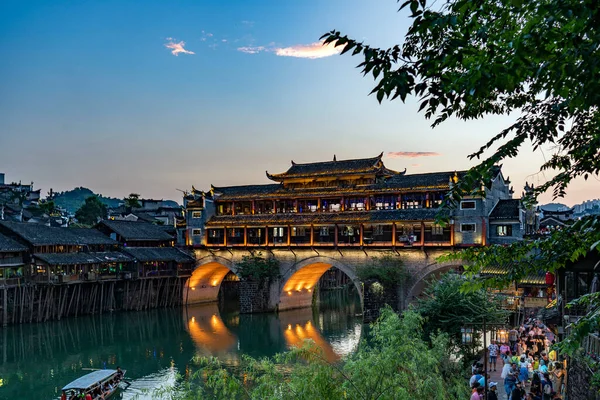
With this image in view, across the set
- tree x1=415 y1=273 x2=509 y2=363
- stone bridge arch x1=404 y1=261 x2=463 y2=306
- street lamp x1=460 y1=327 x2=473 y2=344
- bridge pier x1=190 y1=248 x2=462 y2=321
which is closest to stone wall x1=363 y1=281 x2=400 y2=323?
bridge pier x1=190 y1=248 x2=462 y2=321

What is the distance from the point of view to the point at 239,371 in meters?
28.2

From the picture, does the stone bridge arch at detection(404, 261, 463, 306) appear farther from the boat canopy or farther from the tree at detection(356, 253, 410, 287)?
the boat canopy

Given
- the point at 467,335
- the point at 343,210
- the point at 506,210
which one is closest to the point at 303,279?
the point at 343,210

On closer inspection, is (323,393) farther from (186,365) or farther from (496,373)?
(186,365)

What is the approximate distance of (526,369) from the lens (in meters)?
18.1

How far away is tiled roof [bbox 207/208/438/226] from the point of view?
1622 inches

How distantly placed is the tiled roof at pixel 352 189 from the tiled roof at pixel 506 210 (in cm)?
338

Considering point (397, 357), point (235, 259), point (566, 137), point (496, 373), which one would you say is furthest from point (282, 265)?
point (566, 137)

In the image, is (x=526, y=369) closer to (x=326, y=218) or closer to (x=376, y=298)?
(x=376, y=298)

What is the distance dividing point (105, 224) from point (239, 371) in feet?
90.7

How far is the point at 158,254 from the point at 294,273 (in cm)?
1294

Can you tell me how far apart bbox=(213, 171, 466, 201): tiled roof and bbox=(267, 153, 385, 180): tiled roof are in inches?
48.4

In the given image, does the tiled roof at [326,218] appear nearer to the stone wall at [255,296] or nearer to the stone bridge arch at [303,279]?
the stone bridge arch at [303,279]

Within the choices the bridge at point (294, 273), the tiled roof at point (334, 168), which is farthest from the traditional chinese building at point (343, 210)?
the bridge at point (294, 273)
